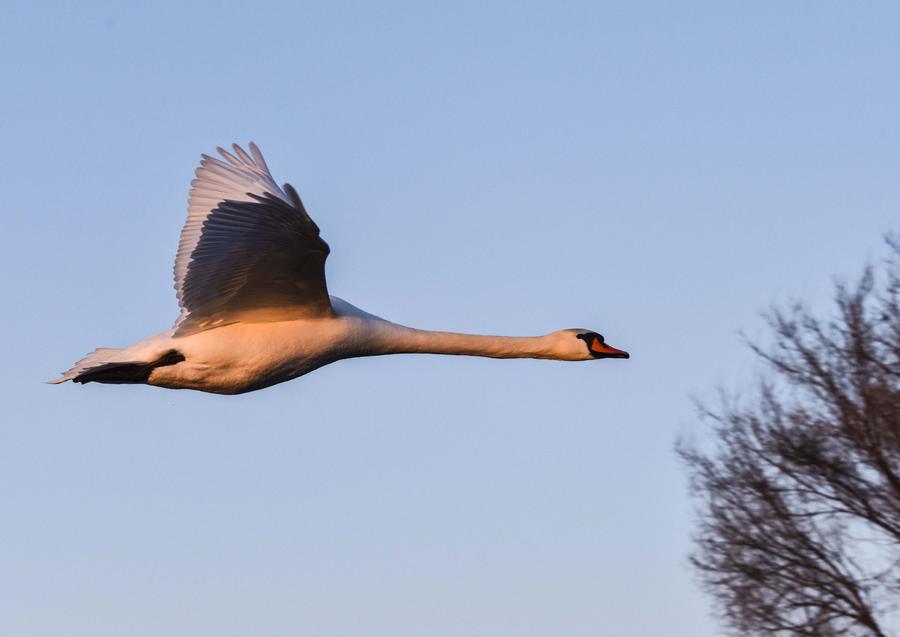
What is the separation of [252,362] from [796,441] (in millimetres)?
8714

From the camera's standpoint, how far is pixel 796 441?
18703 millimetres

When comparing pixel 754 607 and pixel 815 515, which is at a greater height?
pixel 815 515

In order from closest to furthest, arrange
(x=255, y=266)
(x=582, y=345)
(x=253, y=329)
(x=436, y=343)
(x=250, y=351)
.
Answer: (x=255, y=266) < (x=250, y=351) < (x=253, y=329) < (x=436, y=343) < (x=582, y=345)

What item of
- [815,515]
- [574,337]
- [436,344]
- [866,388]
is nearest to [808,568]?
[815,515]

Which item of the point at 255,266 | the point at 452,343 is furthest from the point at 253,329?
the point at 452,343

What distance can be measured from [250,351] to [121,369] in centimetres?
103

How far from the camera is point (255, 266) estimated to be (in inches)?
454

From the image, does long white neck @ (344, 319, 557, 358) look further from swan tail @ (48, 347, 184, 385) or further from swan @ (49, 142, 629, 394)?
swan tail @ (48, 347, 184, 385)

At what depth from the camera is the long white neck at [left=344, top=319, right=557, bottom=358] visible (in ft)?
40.4

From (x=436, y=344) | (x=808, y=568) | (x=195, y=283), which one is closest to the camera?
(x=195, y=283)

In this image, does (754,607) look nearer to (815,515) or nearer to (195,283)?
(815,515)

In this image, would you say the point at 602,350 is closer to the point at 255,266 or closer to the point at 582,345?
the point at 582,345

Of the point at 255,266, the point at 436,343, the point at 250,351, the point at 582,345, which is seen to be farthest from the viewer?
the point at 582,345

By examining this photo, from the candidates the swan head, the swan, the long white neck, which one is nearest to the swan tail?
the swan
